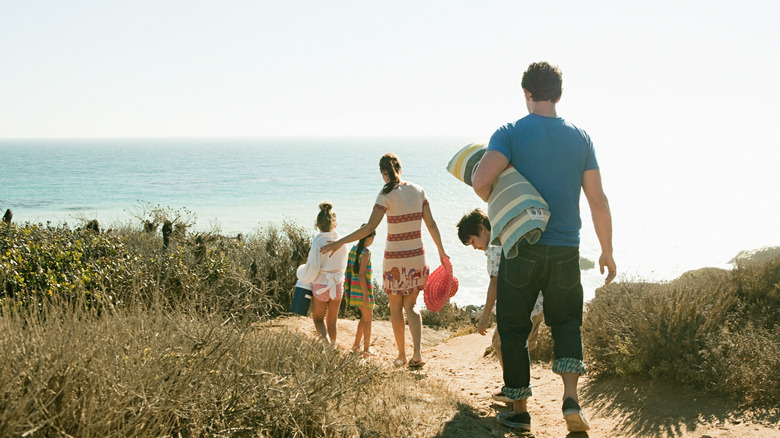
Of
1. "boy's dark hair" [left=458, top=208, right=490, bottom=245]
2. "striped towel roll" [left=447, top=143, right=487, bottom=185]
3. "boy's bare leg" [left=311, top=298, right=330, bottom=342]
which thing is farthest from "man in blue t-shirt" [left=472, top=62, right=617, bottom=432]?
"boy's bare leg" [left=311, top=298, right=330, bottom=342]

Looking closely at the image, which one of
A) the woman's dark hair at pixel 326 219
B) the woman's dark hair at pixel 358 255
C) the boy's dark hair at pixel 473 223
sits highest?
the boy's dark hair at pixel 473 223

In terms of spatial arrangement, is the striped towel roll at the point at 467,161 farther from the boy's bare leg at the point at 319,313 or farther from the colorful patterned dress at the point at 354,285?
the boy's bare leg at the point at 319,313

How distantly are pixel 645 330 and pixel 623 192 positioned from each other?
226 feet

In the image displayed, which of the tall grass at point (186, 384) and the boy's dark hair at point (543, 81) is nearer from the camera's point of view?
the tall grass at point (186, 384)

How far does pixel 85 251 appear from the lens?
731 centimetres

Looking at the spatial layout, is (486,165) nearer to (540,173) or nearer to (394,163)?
(540,173)

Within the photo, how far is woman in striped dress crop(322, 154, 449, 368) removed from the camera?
659 cm

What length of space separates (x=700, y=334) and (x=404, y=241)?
9.26 feet

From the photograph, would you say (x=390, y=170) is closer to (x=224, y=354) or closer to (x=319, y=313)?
(x=319, y=313)

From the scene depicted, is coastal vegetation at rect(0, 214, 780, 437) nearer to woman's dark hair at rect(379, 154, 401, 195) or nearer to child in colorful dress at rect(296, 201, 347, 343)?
child in colorful dress at rect(296, 201, 347, 343)

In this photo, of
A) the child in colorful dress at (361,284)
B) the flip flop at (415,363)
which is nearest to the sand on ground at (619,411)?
the flip flop at (415,363)

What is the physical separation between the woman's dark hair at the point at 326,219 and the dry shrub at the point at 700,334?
288 centimetres

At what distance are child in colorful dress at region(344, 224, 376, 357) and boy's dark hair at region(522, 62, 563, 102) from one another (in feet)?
10.3

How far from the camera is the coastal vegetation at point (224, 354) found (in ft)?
9.87
